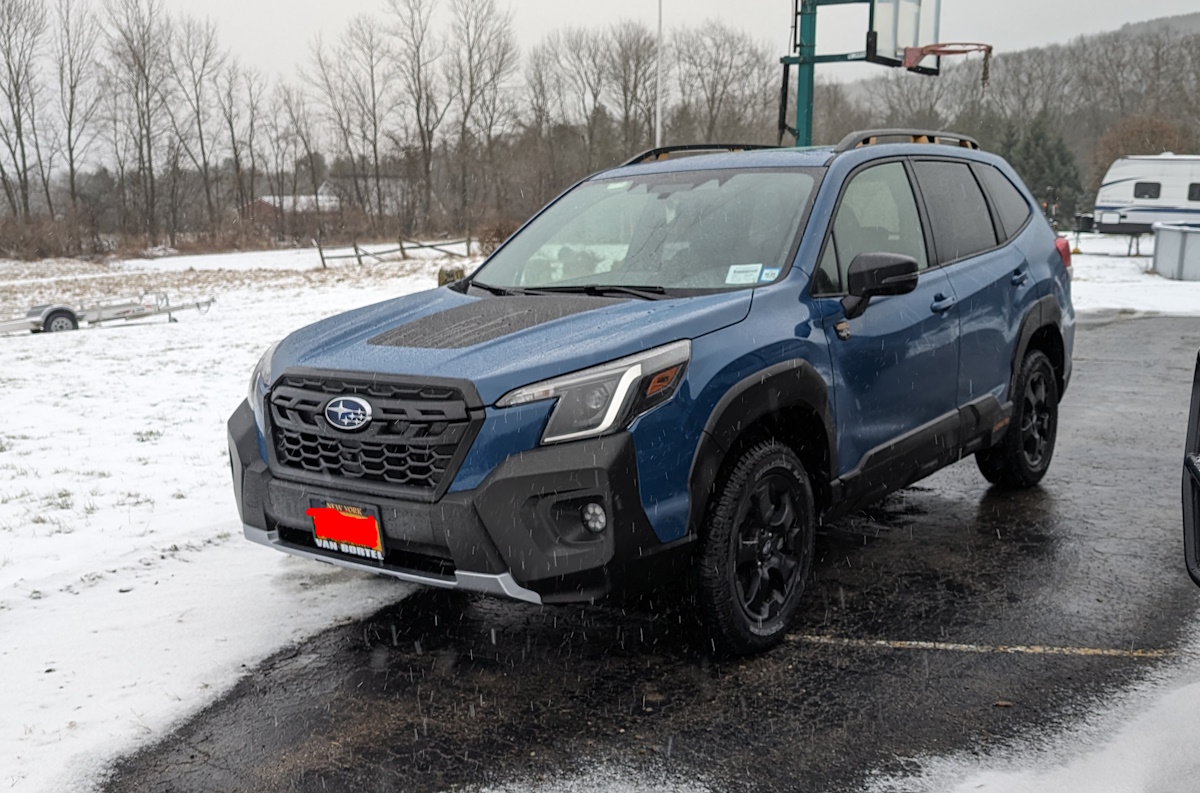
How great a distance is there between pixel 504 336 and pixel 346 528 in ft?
2.72

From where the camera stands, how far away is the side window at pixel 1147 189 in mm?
37656

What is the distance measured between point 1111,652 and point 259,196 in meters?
63.3

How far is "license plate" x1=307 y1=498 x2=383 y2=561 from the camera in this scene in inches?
134

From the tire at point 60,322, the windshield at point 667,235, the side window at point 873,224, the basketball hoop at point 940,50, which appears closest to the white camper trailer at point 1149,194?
the basketball hoop at point 940,50

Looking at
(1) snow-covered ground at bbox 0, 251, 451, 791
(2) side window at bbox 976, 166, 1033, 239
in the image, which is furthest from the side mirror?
(1) snow-covered ground at bbox 0, 251, 451, 791

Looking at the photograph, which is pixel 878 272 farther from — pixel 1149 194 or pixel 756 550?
pixel 1149 194

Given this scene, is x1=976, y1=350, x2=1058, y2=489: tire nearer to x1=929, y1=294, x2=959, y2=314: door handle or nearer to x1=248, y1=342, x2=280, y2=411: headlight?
x1=929, y1=294, x2=959, y2=314: door handle

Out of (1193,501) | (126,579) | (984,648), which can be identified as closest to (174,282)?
(126,579)

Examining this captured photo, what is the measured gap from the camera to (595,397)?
10.6ft

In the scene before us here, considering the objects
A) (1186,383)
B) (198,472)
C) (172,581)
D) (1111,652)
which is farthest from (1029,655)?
(1186,383)

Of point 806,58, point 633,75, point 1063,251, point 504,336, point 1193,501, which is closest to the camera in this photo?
point 1193,501

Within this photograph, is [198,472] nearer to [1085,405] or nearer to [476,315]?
[476,315]

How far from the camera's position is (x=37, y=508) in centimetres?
591

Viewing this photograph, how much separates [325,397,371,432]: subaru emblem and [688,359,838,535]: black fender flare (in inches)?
42.0
